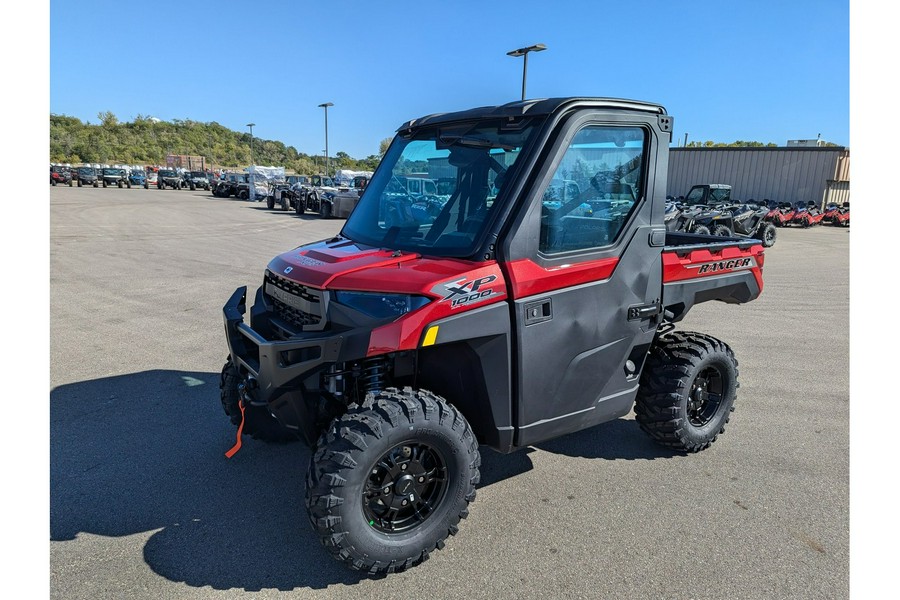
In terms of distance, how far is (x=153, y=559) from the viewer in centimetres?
295

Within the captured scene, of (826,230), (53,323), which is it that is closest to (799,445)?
(53,323)

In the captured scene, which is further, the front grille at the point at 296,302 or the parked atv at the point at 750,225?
the parked atv at the point at 750,225

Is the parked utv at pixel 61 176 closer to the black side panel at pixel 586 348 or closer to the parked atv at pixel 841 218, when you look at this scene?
the parked atv at pixel 841 218

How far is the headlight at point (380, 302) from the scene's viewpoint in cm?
277

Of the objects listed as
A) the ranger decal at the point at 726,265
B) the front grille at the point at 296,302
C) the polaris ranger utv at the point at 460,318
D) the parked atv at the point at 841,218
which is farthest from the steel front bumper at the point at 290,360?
the parked atv at the point at 841,218

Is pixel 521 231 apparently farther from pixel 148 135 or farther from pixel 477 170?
pixel 148 135

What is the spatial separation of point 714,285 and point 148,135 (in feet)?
377

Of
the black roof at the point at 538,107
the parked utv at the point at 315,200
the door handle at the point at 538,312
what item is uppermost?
the parked utv at the point at 315,200

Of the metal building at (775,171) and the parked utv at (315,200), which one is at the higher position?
the metal building at (775,171)

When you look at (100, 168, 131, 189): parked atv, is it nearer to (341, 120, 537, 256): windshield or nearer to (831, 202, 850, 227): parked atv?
(831, 202, 850, 227): parked atv

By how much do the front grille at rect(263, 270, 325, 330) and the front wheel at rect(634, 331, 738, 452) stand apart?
242 centimetres

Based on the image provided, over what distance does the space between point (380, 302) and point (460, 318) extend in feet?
1.34

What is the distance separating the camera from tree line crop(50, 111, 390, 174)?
81625 mm

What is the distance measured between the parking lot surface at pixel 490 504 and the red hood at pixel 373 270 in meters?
1.43
